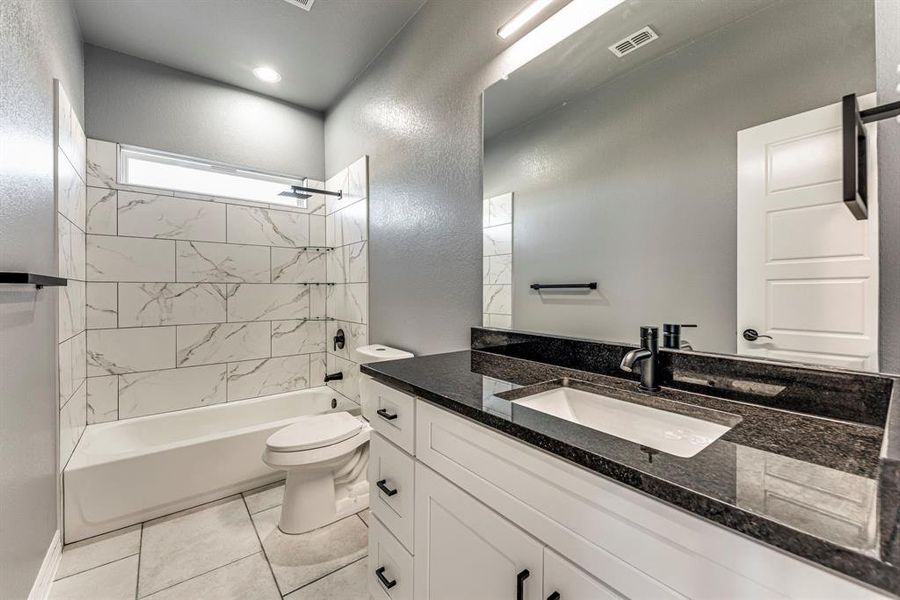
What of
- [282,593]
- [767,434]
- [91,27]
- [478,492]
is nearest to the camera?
[767,434]

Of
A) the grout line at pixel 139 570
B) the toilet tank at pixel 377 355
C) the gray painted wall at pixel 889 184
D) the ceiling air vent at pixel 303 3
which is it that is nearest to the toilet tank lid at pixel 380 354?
the toilet tank at pixel 377 355

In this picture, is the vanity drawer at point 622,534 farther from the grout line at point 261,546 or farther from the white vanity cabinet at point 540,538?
the grout line at point 261,546

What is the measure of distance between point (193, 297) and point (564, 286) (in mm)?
2608

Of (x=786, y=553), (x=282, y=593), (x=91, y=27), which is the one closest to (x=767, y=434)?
(x=786, y=553)

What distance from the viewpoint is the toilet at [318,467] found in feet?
5.97

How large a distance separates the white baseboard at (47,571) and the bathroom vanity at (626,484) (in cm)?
128

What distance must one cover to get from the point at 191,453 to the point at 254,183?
2047mm

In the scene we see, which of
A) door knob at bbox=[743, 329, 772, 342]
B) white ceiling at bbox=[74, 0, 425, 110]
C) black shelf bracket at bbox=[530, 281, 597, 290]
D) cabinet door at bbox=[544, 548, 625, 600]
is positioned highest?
white ceiling at bbox=[74, 0, 425, 110]

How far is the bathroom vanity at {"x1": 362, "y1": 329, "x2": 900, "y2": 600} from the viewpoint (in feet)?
1.45

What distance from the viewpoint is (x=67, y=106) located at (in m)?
1.83

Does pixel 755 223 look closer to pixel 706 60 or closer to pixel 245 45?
pixel 706 60

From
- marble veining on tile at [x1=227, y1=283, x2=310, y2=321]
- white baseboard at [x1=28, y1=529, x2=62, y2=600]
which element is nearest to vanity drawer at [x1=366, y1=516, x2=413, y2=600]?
white baseboard at [x1=28, y1=529, x2=62, y2=600]

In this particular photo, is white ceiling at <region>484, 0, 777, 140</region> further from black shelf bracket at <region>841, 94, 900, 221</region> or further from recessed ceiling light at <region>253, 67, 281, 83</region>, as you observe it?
recessed ceiling light at <region>253, 67, 281, 83</region>

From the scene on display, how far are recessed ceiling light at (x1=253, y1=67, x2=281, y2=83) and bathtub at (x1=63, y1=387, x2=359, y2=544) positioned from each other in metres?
2.41
